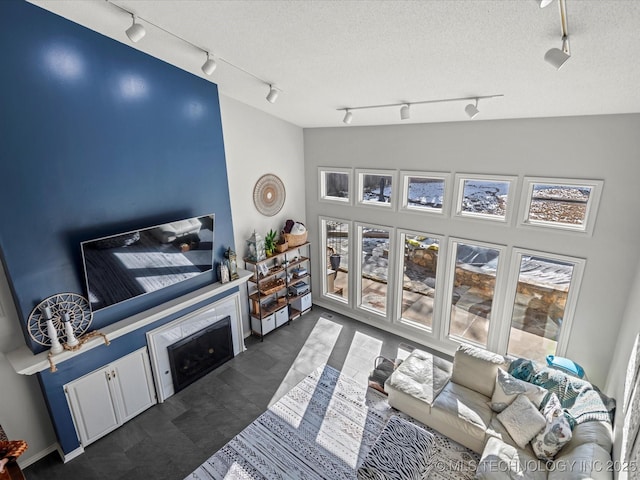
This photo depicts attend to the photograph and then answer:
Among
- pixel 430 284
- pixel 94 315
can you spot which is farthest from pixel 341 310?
pixel 94 315

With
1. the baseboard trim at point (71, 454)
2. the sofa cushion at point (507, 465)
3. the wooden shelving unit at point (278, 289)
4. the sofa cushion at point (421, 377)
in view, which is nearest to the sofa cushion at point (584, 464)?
the sofa cushion at point (507, 465)

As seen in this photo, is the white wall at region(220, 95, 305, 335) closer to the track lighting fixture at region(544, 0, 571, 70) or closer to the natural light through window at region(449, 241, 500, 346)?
the natural light through window at region(449, 241, 500, 346)

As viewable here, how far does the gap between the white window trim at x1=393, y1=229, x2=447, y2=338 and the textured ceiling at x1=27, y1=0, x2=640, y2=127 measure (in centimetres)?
181

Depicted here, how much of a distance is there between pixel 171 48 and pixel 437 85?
2.63 metres

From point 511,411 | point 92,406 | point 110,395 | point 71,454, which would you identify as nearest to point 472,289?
point 511,411

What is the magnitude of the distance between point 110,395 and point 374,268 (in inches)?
160

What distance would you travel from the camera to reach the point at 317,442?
363 cm

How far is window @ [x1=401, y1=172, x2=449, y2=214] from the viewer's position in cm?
468

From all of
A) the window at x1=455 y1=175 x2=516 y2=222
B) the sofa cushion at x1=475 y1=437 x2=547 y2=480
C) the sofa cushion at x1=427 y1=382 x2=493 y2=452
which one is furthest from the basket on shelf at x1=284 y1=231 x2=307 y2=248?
the sofa cushion at x1=475 y1=437 x2=547 y2=480

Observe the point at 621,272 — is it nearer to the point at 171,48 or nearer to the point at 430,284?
the point at 430,284

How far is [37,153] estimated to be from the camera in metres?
2.96

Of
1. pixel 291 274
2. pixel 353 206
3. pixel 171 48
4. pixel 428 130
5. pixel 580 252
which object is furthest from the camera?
pixel 291 274

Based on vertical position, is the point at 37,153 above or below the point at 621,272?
above

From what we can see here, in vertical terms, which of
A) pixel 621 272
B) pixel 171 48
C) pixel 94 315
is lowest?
pixel 94 315
